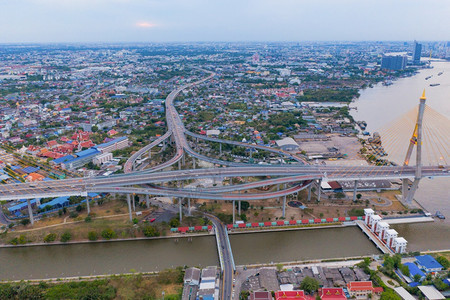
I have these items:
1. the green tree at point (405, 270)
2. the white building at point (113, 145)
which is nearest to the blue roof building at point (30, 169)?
the white building at point (113, 145)

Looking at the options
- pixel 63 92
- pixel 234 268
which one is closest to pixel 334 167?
pixel 234 268

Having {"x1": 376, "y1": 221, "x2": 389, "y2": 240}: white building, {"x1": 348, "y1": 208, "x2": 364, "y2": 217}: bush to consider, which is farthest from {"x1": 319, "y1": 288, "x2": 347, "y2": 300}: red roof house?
{"x1": 348, "y1": 208, "x2": 364, "y2": 217}: bush

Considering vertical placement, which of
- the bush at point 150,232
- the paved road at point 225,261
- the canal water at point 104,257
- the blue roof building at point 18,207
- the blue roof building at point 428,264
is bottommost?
the canal water at point 104,257

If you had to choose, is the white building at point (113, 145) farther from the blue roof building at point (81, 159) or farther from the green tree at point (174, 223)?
the green tree at point (174, 223)

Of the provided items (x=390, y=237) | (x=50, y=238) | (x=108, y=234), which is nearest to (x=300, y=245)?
(x=390, y=237)

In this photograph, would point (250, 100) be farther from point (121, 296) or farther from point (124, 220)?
point (121, 296)

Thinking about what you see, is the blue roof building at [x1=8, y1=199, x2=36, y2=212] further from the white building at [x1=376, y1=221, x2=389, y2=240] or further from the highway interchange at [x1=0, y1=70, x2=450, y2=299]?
the white building at [x1=376, y1=221, x2=389, y2=240]
